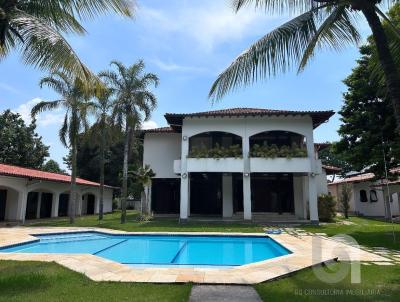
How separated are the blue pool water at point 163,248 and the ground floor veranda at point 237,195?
241 inches

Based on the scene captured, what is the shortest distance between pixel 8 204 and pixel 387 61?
23.8m

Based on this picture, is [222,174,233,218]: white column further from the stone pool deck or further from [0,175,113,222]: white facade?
[0,175,113,222]: white facade

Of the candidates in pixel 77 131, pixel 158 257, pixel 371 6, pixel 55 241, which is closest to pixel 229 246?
pixel 158 257

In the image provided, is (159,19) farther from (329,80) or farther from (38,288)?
(38,288)

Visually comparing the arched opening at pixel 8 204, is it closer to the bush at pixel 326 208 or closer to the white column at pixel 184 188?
the white column at pixel 184 188

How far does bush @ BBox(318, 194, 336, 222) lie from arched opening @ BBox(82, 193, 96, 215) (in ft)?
70.5

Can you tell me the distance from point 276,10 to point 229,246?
371 inches

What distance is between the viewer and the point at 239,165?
20.2 meters

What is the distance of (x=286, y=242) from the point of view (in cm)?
1225

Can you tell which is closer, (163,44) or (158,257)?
(163,44)

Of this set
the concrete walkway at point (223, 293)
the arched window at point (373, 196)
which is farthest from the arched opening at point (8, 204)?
the arched window at point (373, 196)

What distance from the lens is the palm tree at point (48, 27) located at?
5887 mm

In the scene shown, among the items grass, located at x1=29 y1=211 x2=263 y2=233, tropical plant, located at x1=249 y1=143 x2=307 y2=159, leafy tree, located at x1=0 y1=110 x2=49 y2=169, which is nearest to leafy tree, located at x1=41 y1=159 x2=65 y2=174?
leafy tree, located at x1=0 y1=110 x2=49 y2=169

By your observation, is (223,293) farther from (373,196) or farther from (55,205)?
(373,196)
